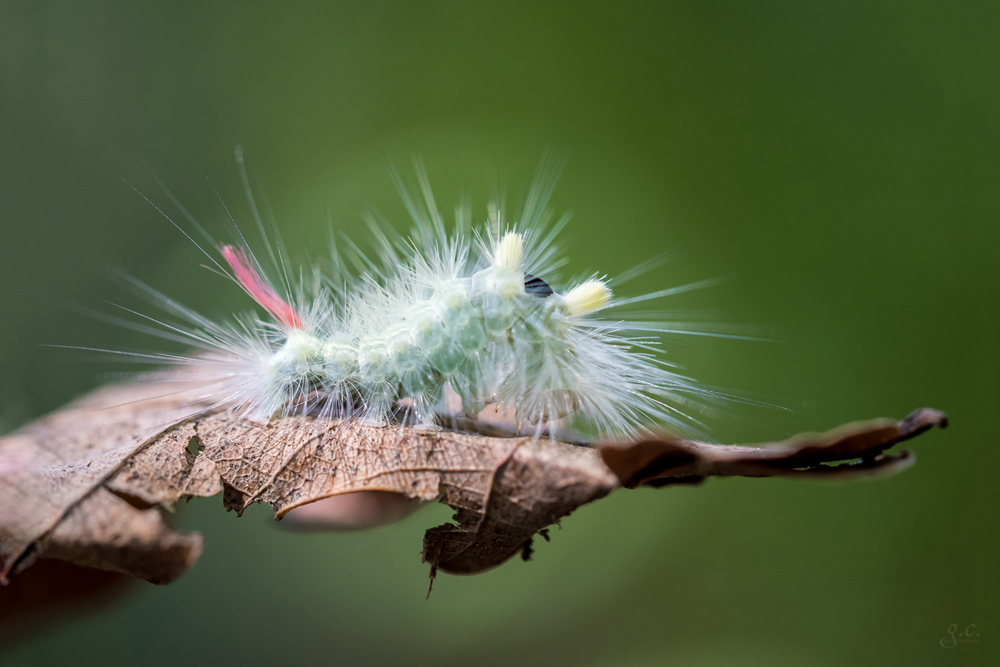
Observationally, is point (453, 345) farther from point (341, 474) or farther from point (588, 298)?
point (341, 474)

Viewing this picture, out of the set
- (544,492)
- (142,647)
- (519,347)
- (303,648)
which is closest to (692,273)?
(519,347)

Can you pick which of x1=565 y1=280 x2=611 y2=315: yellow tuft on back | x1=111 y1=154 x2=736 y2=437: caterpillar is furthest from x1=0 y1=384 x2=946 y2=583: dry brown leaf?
x1=565 y1=280 x2=611 y2=315: yellow tuft on back

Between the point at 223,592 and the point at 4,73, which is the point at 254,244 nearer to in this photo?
the point at 4,73

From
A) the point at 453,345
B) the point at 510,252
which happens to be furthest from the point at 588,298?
the point at 453,345

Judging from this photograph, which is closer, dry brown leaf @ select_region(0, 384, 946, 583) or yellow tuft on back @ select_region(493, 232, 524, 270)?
dry brown leaf @ select_region(0, 384, 946, 583)

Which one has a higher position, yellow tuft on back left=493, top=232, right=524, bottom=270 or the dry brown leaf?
yellow tuft on back left=493, top=232, right=524, bottom=270

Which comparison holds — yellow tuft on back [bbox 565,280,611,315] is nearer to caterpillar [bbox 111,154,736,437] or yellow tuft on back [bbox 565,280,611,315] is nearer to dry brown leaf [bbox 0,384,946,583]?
caterpillar [bbox 111,154,736,437]

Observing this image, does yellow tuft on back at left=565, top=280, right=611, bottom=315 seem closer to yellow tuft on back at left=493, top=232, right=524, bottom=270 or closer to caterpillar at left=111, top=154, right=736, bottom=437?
caterpillar at left=111, top=154, right=736, bottom=437
